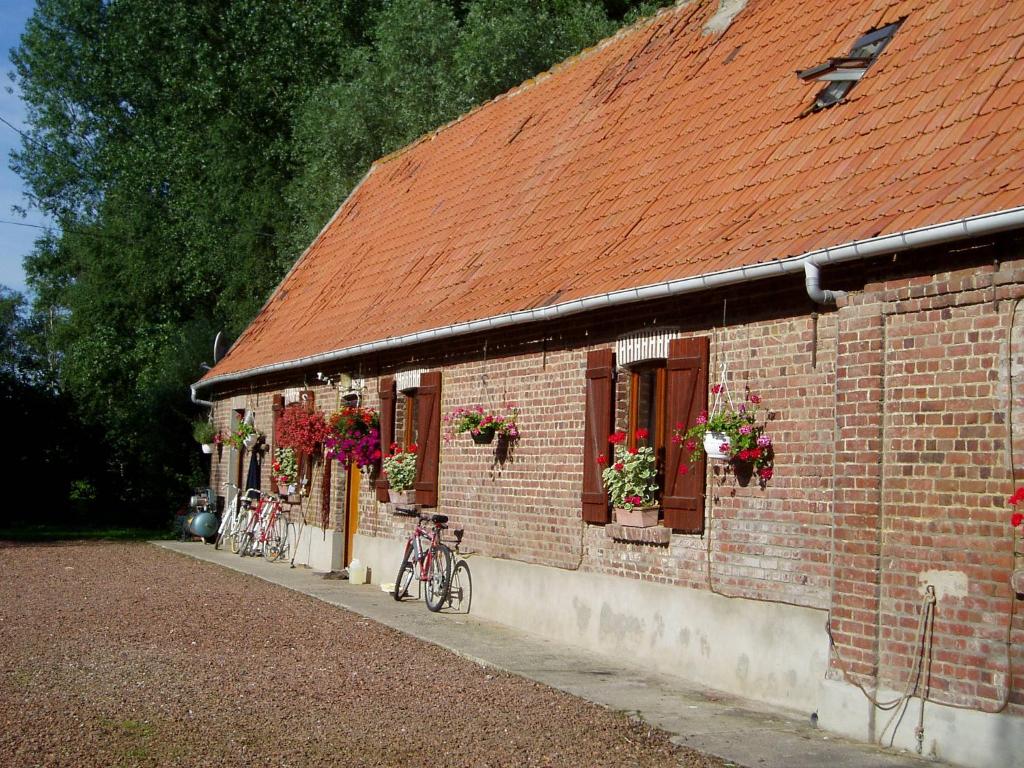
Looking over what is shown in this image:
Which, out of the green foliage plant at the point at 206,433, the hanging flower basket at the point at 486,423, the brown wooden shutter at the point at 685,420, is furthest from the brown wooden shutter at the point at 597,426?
the green foliage plant at the point at 206,433

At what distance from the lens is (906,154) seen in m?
8.59

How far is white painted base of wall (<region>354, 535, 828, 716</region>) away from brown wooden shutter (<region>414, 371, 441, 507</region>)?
1467 mm

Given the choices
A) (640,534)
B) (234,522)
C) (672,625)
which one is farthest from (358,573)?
(672,625)

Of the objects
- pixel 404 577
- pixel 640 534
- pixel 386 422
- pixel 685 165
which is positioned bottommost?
pixel 404 577

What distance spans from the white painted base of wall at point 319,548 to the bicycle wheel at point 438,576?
4.49 m

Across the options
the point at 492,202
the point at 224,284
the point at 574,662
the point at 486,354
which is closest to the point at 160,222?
the point at 224,284

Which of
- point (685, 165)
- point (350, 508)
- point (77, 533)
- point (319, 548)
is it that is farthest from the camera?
point (77, 533)

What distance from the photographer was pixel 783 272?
8531mm

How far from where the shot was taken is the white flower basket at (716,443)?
30.3 ft

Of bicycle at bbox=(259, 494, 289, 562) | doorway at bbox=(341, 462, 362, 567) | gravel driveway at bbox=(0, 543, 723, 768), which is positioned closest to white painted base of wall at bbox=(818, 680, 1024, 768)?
gravel driveway at bbox=(0, 543, 723, 768)

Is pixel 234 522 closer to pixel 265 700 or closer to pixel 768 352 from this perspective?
pixel 265 700

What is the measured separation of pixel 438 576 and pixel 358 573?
3.16 meters

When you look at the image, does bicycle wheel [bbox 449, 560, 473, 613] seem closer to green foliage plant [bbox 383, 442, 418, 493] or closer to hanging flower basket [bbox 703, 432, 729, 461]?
green foliage plant [bbox 383, 442, 418, 493]

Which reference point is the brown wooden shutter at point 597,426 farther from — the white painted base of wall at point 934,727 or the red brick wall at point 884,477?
the white painted base of wall at point 934,727
